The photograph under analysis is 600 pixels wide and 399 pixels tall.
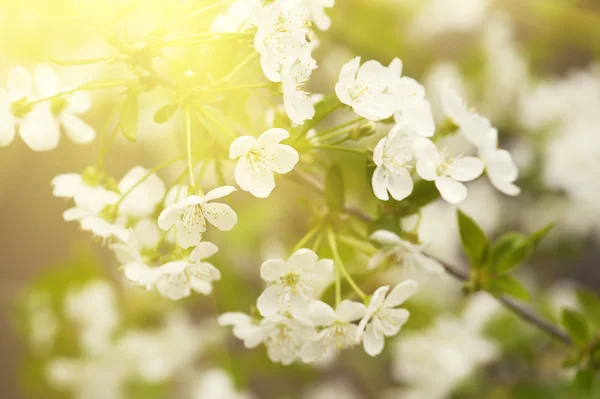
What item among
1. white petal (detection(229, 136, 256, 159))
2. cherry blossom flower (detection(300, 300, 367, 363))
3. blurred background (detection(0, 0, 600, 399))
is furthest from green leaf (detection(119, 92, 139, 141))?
blurred background (detection(0, 0, 600, 399))

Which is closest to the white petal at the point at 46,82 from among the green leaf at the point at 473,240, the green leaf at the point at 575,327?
the green leaf at the point at 473,240

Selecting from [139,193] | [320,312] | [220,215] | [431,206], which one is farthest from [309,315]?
[431,206]

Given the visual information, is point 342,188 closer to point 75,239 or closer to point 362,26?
point 362,26

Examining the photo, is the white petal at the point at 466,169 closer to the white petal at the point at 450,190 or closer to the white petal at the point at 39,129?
the white petal at the point at 450,190

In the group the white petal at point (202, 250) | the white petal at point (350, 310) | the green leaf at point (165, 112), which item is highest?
the green leaf at point (165, 112)

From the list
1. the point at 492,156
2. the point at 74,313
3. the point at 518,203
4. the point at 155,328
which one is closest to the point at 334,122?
the point at 518,203

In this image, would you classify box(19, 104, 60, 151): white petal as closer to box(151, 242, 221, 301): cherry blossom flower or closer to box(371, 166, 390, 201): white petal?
box(151, 242, 221, 301): cherry blossom flower

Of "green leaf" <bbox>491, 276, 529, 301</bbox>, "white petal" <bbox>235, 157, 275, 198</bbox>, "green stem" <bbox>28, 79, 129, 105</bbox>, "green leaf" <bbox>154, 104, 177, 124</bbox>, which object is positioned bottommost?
"green leaf" <bbox>491, 276, 529, 301</bbox>
